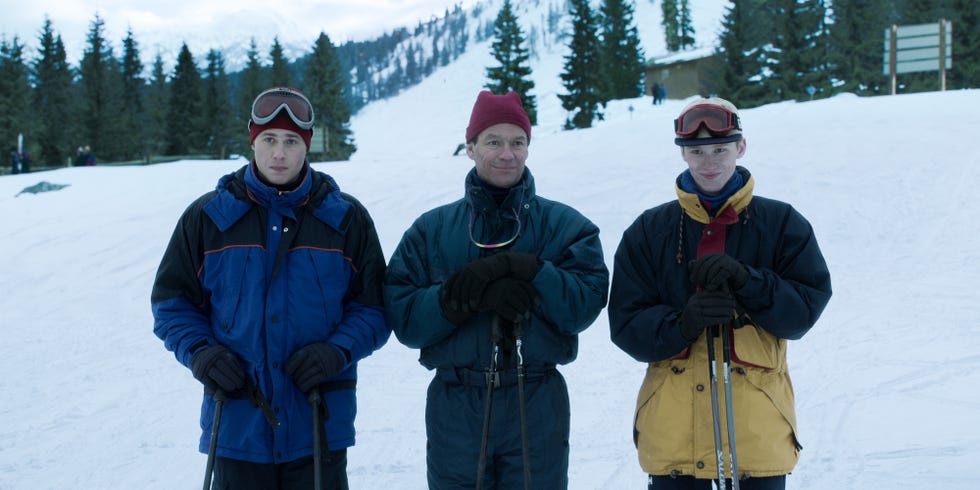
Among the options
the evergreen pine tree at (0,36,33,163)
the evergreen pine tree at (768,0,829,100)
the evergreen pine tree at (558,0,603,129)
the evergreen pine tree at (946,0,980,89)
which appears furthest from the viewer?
the evergreen pine tree at (558,0,603,129)

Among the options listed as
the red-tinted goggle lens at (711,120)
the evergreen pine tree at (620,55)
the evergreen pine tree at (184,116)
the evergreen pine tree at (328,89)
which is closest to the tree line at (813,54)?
the evergreen pine tree at (620,55)

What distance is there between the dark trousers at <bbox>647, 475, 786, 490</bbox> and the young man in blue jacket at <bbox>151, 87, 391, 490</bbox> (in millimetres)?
1174

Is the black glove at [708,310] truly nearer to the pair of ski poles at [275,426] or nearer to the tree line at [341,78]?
the pair of ski poles at [275,426]

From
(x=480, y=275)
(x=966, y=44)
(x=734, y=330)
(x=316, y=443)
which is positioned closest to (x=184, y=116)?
(x=966, y=44)

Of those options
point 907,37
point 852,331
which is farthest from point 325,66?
point 852,331

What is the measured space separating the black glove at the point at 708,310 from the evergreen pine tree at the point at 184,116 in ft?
152

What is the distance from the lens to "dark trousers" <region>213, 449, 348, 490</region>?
2.80m

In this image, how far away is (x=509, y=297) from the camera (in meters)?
2.64

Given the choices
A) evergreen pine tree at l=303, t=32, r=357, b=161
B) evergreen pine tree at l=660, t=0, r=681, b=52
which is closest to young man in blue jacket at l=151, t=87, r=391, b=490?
evergreen pine tree at l=303, t=32, r=357, b=161

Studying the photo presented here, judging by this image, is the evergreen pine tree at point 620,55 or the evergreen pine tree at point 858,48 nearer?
the evergreen pine tree at point 858,48

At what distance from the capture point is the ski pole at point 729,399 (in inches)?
101

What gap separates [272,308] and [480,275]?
0.79m

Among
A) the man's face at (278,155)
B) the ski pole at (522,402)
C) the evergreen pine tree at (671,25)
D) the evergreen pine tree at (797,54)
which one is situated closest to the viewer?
the ski pole at (522,402)

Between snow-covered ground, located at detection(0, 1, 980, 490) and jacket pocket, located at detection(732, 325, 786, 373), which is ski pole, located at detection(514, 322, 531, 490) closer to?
jacket pocket, located at detection(732, 325, 786, 373)
